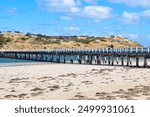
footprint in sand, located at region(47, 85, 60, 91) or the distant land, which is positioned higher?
the distant land

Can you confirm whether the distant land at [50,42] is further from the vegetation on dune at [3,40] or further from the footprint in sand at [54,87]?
the footprint in sand at [54,87]

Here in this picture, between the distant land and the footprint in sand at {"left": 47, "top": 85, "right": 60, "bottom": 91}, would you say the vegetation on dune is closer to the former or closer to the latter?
the distant land

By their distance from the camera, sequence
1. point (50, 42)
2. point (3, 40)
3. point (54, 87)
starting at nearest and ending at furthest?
point (54, 87), point (3, 40), point (50, 42)

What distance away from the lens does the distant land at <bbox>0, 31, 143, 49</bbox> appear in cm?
16450

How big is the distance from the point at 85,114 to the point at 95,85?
1476 cm

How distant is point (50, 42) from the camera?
575ft

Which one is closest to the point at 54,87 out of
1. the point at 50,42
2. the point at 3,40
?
the point at 3,40

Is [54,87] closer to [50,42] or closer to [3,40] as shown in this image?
[3,40]

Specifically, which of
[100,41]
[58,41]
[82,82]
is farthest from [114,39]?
[82,82]

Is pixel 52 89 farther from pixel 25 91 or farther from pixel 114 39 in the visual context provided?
pixel 114 39

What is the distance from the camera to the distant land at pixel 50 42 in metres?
164

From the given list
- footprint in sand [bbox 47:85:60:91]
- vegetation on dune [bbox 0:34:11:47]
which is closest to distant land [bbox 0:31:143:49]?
vegetation on dune [bbox 0:34:11:47]

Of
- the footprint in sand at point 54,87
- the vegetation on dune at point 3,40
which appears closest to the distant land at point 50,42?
the vegetation on dune at point 3,40

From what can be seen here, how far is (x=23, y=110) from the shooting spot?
14828mm
